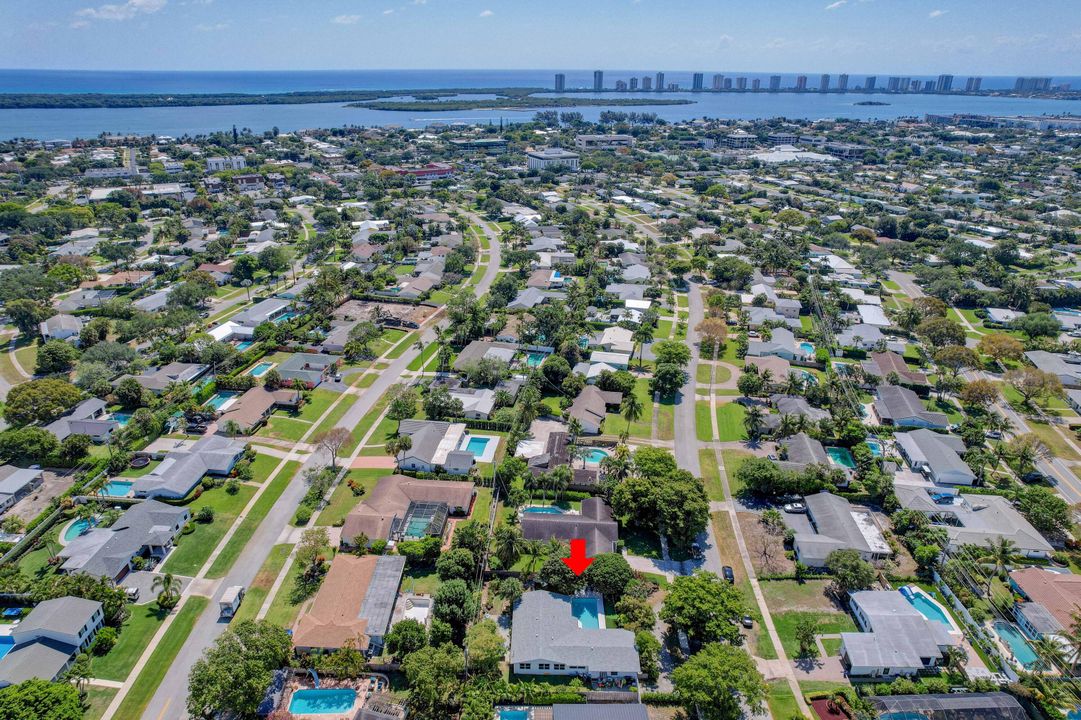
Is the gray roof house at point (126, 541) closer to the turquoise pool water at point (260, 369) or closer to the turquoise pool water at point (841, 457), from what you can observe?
the turquoise pool water at point (260, 369)

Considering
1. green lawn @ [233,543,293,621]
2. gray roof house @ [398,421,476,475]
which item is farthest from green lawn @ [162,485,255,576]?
gray roof house @ [398,421,476,475]

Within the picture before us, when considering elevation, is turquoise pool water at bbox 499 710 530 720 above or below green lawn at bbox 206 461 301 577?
below

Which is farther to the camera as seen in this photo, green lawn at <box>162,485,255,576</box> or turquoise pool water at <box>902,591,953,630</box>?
green lawn at <box>162,485,255,576</box>

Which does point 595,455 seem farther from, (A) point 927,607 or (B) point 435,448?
(A) point 927,607

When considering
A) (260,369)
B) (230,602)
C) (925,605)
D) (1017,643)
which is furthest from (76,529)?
(1017,643)

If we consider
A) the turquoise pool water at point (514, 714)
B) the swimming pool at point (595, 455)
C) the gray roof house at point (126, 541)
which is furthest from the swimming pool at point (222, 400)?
the turquoise pool water at point (514, 714)

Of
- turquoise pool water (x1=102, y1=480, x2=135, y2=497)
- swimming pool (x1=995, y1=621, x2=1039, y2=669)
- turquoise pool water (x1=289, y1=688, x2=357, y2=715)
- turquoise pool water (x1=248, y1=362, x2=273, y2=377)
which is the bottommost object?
turquoise pool water (x1=289, y1=688, x2=357, y2=715)

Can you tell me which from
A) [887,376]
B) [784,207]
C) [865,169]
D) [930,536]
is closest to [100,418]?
[930,536]

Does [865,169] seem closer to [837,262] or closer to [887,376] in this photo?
[837,262]

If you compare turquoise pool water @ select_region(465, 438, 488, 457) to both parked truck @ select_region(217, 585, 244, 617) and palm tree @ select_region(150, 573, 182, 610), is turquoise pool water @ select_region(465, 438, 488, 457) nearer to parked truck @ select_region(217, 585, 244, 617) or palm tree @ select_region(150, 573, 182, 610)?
parked truck @ select_region(217, 585, 244, 617)
